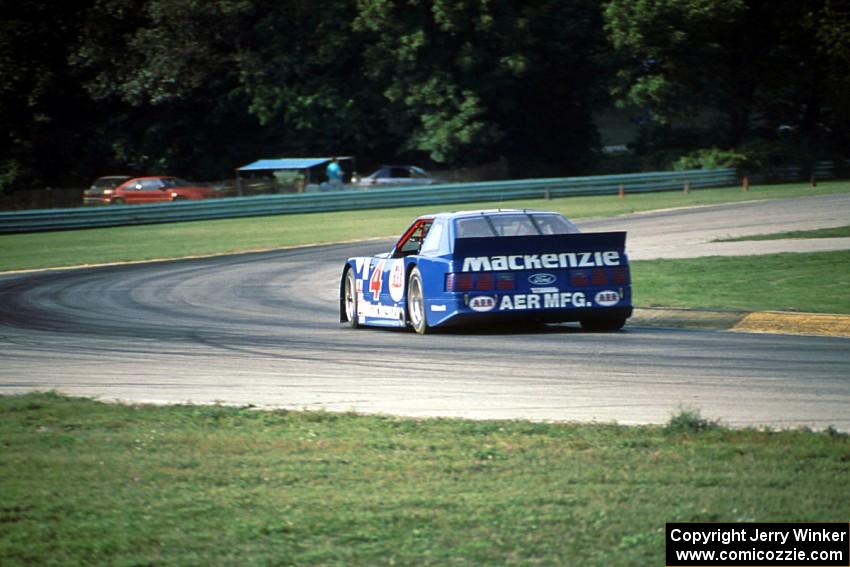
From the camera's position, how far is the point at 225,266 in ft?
83.8

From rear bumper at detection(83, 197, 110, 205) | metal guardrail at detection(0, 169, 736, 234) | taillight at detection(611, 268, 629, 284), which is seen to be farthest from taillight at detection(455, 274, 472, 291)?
rear bumper at detection(83, 197, 110, 205)

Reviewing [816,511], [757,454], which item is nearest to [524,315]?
[757,454]

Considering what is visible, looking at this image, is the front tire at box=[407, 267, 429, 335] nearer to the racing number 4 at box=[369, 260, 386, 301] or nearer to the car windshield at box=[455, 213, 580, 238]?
the racing number 4 at box=[369, 260, 386, 301]

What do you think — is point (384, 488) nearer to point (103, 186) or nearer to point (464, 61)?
point (103, 186)

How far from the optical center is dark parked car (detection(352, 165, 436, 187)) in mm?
55688

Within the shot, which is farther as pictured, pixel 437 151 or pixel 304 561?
pixel 437 151

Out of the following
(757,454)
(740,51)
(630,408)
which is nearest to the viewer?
(757,454)

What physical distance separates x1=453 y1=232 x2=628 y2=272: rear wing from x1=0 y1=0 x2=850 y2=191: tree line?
145 ft

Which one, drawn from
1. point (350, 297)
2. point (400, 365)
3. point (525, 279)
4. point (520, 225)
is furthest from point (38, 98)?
point (400, 365)

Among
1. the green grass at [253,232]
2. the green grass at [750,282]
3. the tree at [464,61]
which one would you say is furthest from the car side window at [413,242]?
the tree at [464,61]

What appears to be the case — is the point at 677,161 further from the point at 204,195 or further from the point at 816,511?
the point at 816,511

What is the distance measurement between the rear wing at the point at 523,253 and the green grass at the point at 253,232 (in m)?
15.9

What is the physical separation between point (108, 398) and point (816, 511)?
5919mm

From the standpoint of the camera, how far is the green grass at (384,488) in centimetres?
532
